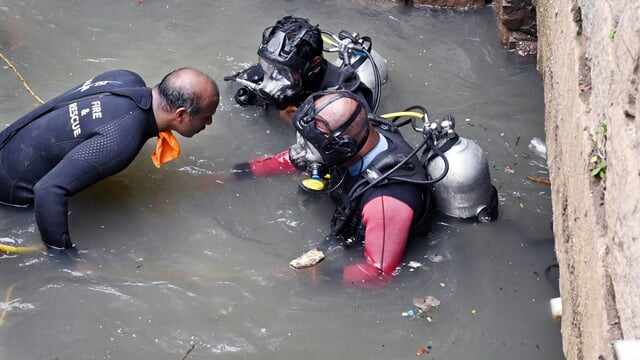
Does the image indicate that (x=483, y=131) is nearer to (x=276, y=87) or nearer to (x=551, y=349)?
(x=276, y=87)

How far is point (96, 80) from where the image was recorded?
Answer: 4.95 m

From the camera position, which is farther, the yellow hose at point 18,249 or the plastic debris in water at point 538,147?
the plastic debris in water at point 538,147

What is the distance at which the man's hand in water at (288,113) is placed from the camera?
18.8ft

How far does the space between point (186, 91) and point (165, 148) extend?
459 millimetres

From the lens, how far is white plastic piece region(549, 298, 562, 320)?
4199 millimetres

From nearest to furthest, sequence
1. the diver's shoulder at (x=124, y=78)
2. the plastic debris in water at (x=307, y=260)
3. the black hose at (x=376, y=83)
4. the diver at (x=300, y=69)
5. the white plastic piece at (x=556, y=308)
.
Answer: the white plastic piece at (x=556, y=308) < the plastic debris in water at (x=307, y=260) < the diver's shoulder at (x=124, y=78) < the diver at (x=300, y=69) < the black hose at (x=376, y=83)

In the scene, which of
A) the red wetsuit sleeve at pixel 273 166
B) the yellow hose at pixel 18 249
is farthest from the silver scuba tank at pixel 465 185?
the yellow hose at pixel 18 249

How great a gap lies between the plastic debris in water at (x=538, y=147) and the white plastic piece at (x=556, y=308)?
161 centimetres

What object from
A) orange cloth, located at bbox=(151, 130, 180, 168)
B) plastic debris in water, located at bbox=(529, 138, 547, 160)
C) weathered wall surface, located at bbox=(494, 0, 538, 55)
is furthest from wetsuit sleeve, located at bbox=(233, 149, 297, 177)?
weathered wall surface, located at bbox=(494, 0, 538, 55)

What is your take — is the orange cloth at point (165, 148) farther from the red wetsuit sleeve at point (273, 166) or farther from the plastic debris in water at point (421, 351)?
the plastic debris in water at point (421, 351)

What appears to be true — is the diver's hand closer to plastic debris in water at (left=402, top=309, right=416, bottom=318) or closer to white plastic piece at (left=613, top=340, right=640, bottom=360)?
plastic debris in water at (left=402, top=309, right=416, bottom=318)

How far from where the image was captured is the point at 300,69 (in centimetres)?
532

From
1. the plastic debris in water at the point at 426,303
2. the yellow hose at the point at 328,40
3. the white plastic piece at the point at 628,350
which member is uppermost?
the white plastic piece at the point at 628,350

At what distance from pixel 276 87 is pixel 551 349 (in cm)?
255
